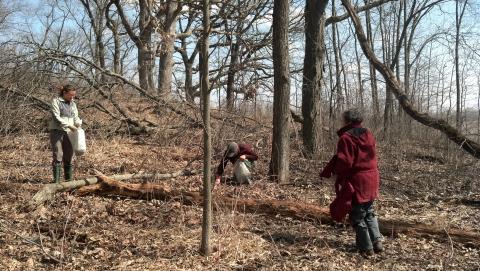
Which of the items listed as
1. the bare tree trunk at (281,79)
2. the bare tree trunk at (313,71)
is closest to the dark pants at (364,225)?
the bare tree trunk at (281,79)

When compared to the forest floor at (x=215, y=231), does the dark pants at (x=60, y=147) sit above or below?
above

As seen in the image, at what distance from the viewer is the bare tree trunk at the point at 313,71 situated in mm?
9656

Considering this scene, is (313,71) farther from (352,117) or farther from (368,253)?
(368,253)

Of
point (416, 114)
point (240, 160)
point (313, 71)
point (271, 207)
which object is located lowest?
point (271, 207)

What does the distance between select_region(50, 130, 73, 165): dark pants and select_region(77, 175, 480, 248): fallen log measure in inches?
30.3

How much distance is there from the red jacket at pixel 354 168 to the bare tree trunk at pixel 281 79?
9.97ft

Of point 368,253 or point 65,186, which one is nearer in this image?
point 368,253

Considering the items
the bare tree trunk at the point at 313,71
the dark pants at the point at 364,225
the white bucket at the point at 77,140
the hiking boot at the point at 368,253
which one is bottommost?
the hiking boot at the point at 368,253

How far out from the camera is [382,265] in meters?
4.51

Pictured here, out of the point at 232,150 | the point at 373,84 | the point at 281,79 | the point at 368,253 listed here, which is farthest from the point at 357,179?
the point at 373,84

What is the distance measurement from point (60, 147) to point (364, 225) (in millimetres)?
4529

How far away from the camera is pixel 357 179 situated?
469 centimetres

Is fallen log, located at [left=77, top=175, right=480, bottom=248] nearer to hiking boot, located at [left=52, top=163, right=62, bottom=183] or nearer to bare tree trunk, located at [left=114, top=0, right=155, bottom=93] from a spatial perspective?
hiking boot, located at [left=52, top=163, right=62, bottom=183]

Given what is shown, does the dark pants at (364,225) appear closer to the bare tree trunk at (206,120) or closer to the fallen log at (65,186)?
the bare tree trunk at (206,120)
